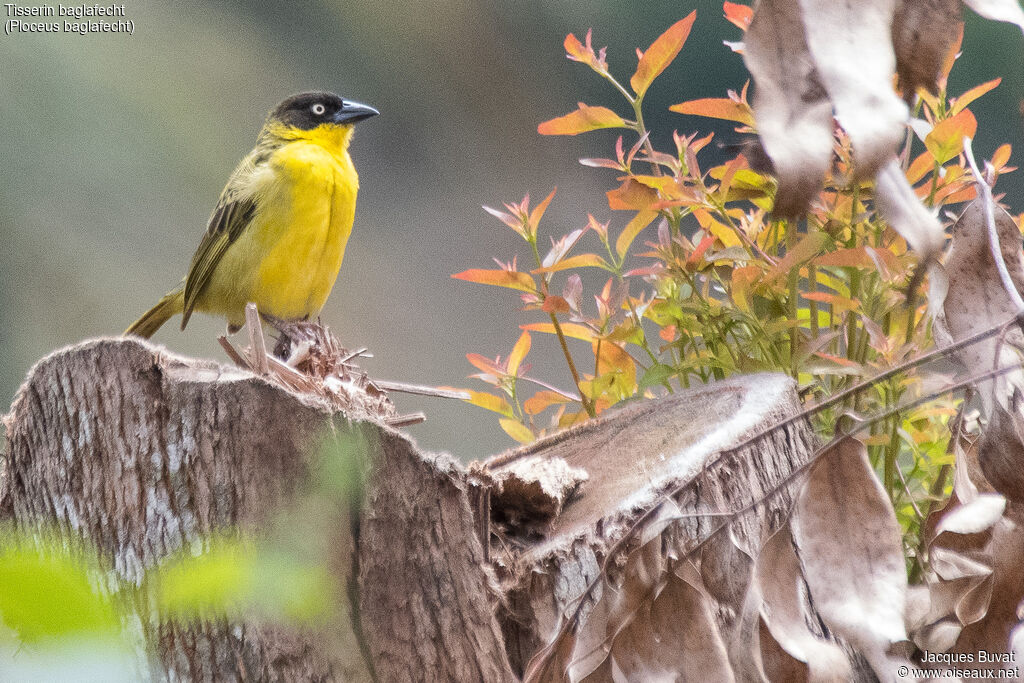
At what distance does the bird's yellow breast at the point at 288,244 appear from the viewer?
1.24 metres

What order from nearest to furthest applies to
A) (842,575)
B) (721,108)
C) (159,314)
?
(842,575) → (721,108) → (159,314)

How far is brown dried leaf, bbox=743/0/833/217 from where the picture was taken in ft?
0.75

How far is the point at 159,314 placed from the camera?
1388 mm

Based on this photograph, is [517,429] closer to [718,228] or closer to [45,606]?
[718,228]

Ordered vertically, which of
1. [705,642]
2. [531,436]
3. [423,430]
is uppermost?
[423,430]

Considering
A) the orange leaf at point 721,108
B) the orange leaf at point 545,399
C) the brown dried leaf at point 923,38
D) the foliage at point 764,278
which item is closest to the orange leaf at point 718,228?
the foliage at point 764,278

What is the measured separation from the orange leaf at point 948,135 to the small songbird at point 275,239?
844 mm

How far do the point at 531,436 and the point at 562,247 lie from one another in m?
0.23

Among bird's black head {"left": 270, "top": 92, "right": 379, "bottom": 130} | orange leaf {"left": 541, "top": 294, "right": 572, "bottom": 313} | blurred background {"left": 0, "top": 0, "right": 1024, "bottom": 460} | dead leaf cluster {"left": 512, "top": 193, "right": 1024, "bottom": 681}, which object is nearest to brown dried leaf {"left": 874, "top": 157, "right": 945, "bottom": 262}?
dead leaf cluster {"left": 512, "top": 193, "right": 1024, "bottom": 681}

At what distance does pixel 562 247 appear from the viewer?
81 centimetres

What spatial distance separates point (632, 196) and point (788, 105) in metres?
0.53

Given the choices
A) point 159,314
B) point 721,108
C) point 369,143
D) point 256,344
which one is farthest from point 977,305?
point 369,143

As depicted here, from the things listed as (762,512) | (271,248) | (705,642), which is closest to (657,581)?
(705,642)

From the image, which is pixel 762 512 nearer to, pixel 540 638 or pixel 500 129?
pixel 540 638
